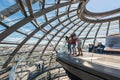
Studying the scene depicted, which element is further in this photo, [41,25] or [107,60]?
[41,25]

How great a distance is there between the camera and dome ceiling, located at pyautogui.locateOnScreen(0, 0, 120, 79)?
1466 centimetres

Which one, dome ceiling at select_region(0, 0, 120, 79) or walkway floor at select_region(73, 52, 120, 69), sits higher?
dome ceiling at select_region(0, 0, 120, 79)

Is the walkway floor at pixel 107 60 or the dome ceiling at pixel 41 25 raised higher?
the dome ceiling at pixel 41 25

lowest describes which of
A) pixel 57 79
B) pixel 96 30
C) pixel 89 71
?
pixel 57 79

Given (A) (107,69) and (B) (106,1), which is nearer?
(A) (107,69)

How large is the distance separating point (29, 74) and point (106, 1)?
644 inches

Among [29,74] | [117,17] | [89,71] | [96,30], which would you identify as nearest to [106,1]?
[117,17]

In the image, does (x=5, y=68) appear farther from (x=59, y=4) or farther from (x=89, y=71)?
(x=89, y=71)

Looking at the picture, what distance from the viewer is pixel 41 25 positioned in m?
21.0

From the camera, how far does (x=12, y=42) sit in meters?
20.8

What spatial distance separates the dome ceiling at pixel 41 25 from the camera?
48.1 feet

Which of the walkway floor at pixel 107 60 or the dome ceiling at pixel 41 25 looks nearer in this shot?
the walkway floor at pixel 107 60

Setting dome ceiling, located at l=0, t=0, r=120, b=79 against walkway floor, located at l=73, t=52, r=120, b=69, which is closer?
walkway floor, located at l=73, t=52, r=120, b=69

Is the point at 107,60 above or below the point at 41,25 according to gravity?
below
